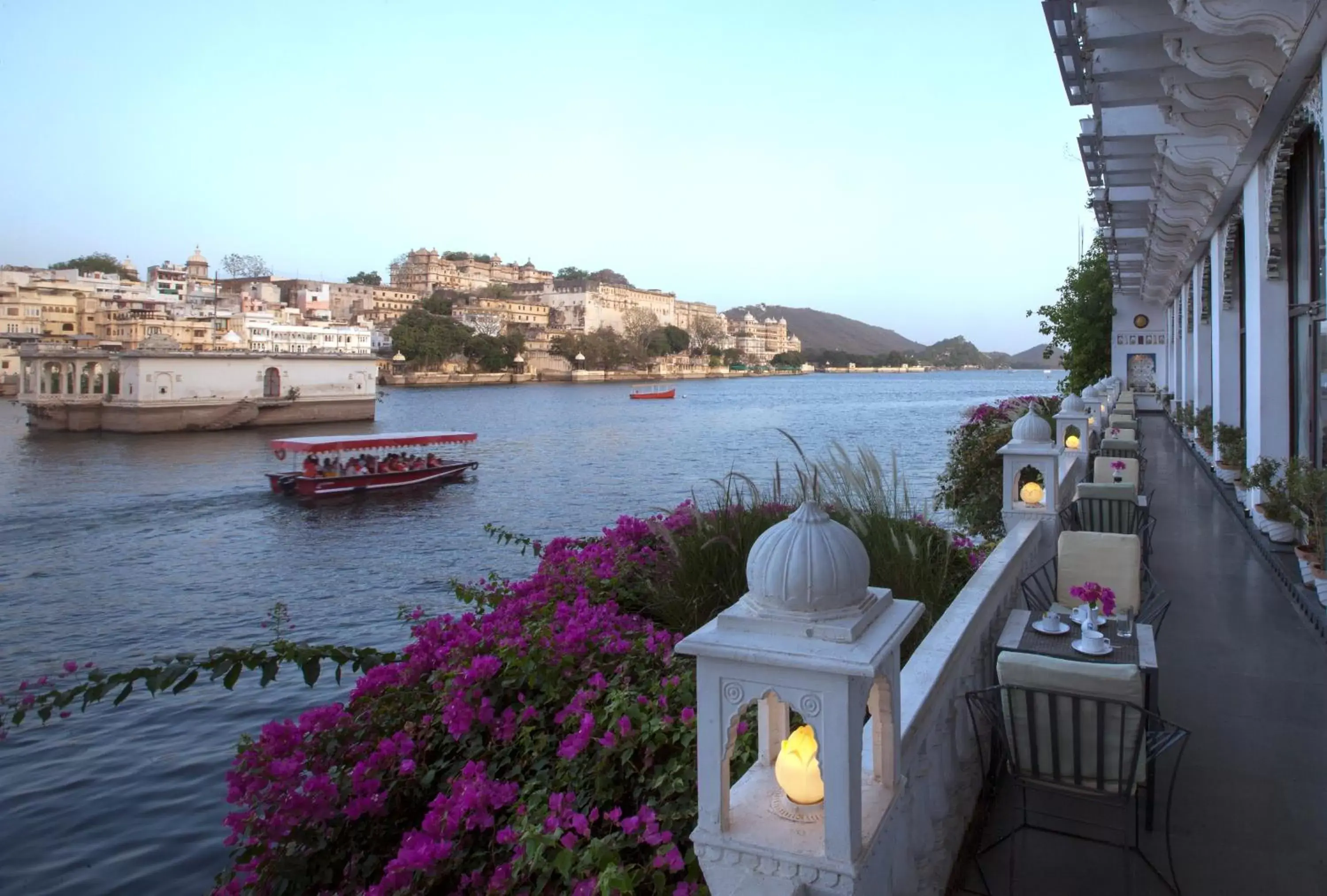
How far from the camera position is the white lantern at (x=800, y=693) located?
1.59 meters

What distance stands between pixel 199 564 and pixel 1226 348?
16284mm

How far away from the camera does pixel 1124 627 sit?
362 centimetres

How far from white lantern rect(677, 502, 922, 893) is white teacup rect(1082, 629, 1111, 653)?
1846 mm

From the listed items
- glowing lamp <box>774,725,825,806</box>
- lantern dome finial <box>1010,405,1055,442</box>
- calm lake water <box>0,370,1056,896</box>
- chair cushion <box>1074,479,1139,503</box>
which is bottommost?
calm lake water <box>0,370,1056,896</box>

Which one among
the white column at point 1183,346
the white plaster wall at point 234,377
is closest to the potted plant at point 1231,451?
the white column at point 1183,346

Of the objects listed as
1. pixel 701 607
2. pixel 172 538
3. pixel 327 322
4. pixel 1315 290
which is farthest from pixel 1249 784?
pixel 327 322

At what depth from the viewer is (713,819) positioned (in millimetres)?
1724

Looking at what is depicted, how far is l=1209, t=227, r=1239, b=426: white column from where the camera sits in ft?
34.7

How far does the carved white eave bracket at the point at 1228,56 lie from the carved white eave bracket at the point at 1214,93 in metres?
0.38

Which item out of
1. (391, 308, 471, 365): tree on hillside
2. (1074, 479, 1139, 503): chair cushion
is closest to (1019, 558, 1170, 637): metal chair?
(1074, 479, 1139, 503): chair cushion

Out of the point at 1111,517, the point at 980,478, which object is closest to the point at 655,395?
the point at 980,478

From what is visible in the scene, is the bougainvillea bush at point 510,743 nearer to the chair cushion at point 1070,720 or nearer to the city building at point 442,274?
the chair cushion at point 1070,720

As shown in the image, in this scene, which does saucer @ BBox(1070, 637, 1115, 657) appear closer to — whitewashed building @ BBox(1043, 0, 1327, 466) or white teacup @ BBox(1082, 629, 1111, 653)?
white teacup @ BBox(1082, 629, 1111, 653)

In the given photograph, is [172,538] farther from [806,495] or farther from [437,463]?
[806,495]
